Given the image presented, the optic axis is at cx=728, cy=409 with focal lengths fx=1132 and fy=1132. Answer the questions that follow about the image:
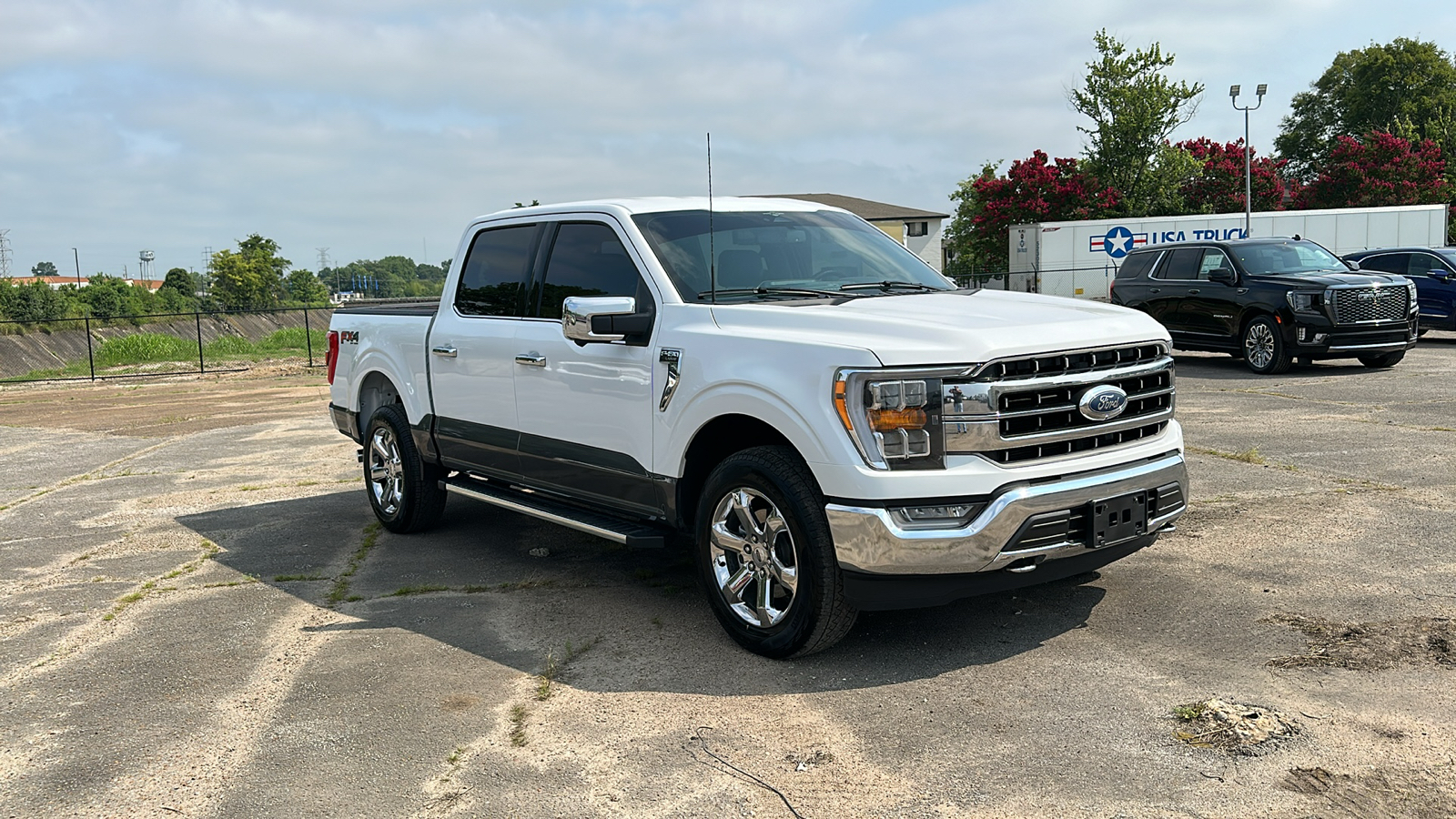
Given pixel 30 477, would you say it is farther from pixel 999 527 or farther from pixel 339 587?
pixel 999 527

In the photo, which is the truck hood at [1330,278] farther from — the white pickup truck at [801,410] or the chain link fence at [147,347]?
the chain link fence at [147,347]

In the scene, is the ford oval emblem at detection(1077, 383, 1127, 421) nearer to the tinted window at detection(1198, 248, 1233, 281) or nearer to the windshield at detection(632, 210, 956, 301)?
the windshield at detection(632, 210, 956, 301)

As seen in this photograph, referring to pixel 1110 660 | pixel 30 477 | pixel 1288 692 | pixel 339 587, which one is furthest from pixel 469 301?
pixel 30 477

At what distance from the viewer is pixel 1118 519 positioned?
4.57m

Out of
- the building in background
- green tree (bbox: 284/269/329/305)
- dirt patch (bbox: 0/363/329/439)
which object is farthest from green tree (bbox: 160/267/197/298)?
dirt patch (bbox: 0/363/329/439)

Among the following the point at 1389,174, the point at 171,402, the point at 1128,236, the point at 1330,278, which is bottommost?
the point at 171,402

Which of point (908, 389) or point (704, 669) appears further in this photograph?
point (704, 669)

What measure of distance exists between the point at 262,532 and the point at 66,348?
29245mm

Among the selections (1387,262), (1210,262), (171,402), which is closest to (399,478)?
(1210,262)

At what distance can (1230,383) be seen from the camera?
14477 mm

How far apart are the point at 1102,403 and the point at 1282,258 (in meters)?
12.6

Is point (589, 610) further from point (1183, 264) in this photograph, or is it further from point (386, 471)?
point (1183, 264)

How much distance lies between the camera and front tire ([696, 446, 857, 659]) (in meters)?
4.50

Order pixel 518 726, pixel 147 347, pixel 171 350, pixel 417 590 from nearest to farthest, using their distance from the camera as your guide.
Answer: pixel 518 726, pixel 417 590, pixel 147 347, pixel 171 350
